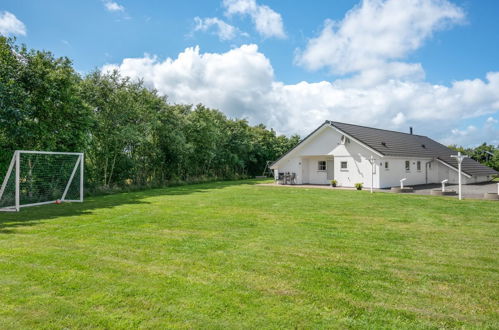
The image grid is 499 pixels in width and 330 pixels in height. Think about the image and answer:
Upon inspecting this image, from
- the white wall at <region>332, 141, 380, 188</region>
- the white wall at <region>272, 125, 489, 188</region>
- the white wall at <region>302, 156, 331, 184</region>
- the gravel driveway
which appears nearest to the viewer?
the gravel driveway

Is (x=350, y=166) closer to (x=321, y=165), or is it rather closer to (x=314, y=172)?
(x=321, y=165)

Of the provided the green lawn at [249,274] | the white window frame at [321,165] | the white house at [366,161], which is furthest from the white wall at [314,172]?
the green lawn at [249,274]

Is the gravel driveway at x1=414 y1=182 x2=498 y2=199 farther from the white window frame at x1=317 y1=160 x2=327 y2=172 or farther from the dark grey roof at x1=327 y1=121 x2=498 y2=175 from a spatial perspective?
the white window frame at x1=317 y1=160 x2=327 y2=172

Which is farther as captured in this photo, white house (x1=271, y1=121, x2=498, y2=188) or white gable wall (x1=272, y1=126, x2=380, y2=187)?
white gable wall (x1=272, y1=126, x2=380, y2=187)

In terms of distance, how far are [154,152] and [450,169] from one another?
2228 centimetres

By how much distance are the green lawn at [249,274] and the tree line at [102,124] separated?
264 inches

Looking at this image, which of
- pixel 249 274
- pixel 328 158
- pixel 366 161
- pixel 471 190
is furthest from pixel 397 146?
pixel 249 274

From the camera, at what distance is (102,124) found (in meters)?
17.5

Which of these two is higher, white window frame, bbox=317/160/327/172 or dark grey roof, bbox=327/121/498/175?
dark grey roof, bbox=327/121/498/175

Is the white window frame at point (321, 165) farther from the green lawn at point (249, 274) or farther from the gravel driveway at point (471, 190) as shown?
the green lawn at point (249, 274)

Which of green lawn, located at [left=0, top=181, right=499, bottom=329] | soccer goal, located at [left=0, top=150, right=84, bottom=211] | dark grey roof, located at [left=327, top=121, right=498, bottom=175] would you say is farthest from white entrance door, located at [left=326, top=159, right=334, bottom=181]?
soccer goal, located at [left=0, top=150, right=84, bottom=211]

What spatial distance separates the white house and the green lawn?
1210cm

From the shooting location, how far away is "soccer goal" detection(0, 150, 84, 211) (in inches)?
444

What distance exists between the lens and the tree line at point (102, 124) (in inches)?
505
